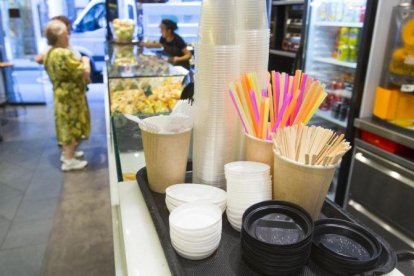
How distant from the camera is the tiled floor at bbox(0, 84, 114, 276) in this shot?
7.72 ft

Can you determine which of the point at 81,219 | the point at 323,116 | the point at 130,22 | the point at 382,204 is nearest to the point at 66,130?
the point at 81,219

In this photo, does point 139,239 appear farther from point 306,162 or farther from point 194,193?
point 306,162

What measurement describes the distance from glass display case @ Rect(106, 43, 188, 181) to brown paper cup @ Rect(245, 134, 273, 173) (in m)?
0.68

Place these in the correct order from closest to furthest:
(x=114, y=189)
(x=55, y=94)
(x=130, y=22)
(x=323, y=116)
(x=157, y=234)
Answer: (x=157, y=234), (x=114, y=189), (x=323, y=116), (x=55, y=94), (x=130, y=22)

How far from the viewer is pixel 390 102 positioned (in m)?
2.21

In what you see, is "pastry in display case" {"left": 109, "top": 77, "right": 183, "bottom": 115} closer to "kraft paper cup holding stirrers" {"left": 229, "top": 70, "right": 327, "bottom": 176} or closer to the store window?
"kraft paper cup holding stirrers" {"left": 229, "top": 70, "right": 327, "bottom": 176}

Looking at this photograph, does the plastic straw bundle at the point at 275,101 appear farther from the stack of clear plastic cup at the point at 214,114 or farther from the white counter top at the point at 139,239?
the white counter top at the point at 139,239

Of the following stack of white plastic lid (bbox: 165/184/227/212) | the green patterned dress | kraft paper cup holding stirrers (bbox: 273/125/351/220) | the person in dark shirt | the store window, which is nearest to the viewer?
kraft paper cup holding stirrers (bbox: 273/125/351/220)

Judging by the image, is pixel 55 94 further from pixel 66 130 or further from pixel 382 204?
pixel 382 204

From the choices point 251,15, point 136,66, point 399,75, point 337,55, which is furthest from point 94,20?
point 251,15

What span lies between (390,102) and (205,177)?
5.82ft

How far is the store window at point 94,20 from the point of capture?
5.79m

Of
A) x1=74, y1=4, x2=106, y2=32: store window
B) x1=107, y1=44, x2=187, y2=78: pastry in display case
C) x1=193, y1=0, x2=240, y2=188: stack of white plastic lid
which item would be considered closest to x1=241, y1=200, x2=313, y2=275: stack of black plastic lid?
x1=193, y1=0, x2=240, y2=188: stack of white plastic lid

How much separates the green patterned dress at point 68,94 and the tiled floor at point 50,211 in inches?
16.8
